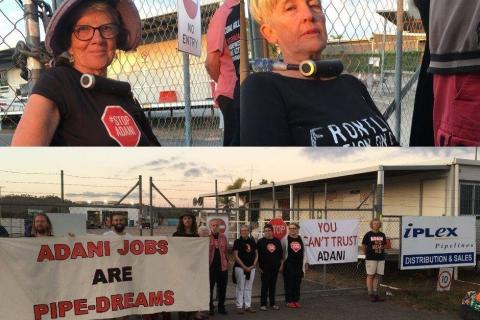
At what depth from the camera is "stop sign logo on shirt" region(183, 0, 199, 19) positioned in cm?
216

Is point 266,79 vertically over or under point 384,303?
over

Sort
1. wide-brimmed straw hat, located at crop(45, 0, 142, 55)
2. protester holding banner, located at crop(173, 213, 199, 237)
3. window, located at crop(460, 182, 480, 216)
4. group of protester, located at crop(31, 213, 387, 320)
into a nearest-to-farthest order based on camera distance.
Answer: wide-brimmed straw hat, located at crop(45, 0, 142, 55)
protester holding banner, located at crop(173, 213, 199, 237)
group of protester, located at crop(31, 213, 387, 320)
window, located at crop(460, 182, 480, 216)

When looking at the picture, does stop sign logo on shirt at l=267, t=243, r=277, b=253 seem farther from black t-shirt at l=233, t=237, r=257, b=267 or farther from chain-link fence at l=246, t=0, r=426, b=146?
chain-link fence at l=246, t=0, r=426, b=146

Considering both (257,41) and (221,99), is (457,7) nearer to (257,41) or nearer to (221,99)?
(257,41)

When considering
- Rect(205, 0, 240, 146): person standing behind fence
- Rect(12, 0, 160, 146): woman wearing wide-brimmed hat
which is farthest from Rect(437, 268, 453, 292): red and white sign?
Rect(12, 0, 160, 146): woman wearing wide-brimmed hat

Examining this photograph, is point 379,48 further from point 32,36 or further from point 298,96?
point 32,36

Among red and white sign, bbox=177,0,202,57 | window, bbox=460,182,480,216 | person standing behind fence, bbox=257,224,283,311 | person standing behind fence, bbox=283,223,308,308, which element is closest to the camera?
red and white sign, bbox=177,0,202,57

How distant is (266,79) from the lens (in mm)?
2227

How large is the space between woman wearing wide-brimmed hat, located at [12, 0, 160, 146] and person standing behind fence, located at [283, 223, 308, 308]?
14.6ft

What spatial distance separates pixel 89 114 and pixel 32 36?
1.33 feet

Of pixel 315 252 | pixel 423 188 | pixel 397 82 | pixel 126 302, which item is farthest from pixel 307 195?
pixel 397 82

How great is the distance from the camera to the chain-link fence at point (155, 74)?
2057 millimetres

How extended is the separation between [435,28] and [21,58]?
73.0 inches

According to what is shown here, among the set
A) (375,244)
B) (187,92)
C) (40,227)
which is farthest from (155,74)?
(375,244)
